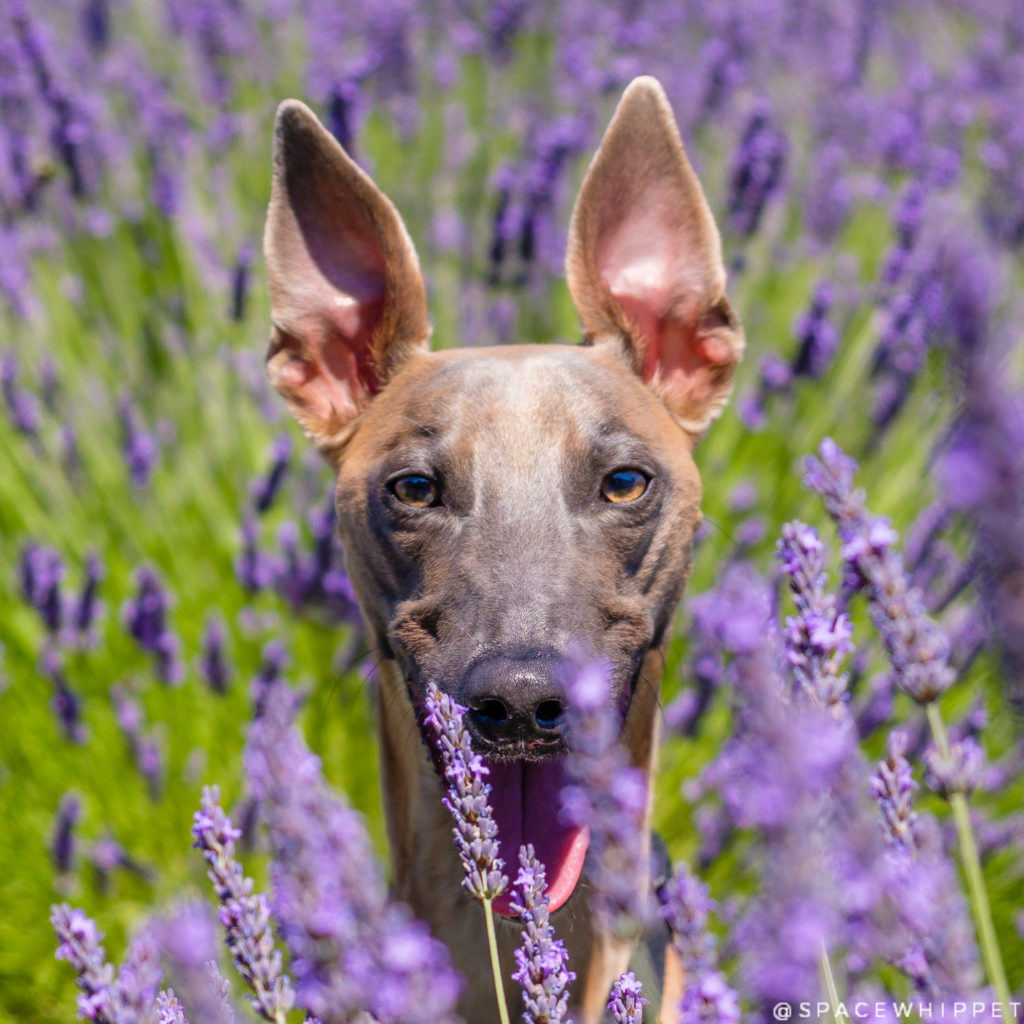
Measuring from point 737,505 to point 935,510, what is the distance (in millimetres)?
902

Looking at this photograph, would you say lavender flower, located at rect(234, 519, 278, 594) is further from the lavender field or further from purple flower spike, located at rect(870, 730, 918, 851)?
purple flower spike, located at rect(870, 730, 918, 851)

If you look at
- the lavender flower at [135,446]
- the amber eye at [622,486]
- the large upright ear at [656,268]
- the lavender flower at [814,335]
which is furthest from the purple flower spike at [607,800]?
the lavender flower at [135,446]

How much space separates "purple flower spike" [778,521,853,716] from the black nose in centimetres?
63

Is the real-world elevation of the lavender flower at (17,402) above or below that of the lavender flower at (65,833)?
above

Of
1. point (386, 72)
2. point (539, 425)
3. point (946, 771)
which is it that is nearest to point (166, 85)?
point (386, 72)

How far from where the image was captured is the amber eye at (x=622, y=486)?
233 centimetres

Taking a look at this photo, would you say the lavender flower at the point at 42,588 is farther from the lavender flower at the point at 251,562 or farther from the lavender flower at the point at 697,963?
the lavender flower at the point at 697,963

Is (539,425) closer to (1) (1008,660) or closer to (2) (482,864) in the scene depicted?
(2) (482,864)

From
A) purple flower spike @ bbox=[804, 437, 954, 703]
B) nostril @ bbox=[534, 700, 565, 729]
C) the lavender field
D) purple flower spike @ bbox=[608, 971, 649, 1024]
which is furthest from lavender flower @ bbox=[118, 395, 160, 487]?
purple flower spike @ bbox=[804, 437, 954, 703]

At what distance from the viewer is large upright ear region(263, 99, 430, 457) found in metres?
2.56

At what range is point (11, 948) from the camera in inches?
126

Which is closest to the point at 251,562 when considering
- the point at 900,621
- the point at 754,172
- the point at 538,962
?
the point at 754,172

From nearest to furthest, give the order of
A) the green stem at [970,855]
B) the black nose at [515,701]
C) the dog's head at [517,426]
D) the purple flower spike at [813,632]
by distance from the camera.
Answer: the green stem at [970,855] → the purple flower spike at [813,632] → the black nose at [515,701] → the dog's head at [517,426]

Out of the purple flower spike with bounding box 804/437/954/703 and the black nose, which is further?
the black nose
